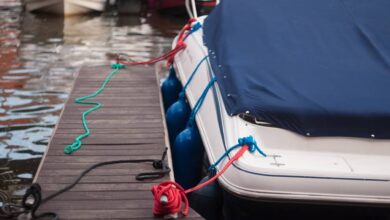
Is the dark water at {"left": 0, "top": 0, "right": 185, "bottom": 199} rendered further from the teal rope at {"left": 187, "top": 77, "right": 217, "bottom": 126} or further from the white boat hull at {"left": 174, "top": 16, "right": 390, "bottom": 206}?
the white boat hull at {"left": 174, "top": 16, "right": 390, "bottom": 206}

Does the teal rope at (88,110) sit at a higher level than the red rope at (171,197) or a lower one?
lower

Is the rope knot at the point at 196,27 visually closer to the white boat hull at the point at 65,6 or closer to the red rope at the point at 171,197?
the red rope at the point at 171,197

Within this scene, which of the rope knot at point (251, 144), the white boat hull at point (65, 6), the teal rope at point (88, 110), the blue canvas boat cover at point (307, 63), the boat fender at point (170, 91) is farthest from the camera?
the white boat hull at point (65, 6)

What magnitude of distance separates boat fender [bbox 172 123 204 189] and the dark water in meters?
1.62

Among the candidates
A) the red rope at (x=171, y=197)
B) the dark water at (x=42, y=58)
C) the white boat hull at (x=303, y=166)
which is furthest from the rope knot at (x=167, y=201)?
the dark water at (x=42, y=58)

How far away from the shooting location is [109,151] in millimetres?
3936

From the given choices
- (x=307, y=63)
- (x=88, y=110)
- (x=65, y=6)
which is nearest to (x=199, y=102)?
(x=307, y=63)

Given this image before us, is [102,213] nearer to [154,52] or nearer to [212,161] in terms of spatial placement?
[212,161]

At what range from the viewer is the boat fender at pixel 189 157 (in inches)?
156

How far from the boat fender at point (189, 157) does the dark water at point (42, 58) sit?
162cm

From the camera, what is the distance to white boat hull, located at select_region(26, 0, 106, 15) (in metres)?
14.1

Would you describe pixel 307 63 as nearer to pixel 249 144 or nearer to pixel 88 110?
pixel 249 144

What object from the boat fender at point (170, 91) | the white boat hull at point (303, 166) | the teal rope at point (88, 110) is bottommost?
the boat fender at point (170, 91)

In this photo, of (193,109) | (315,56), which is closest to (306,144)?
(315,56)
